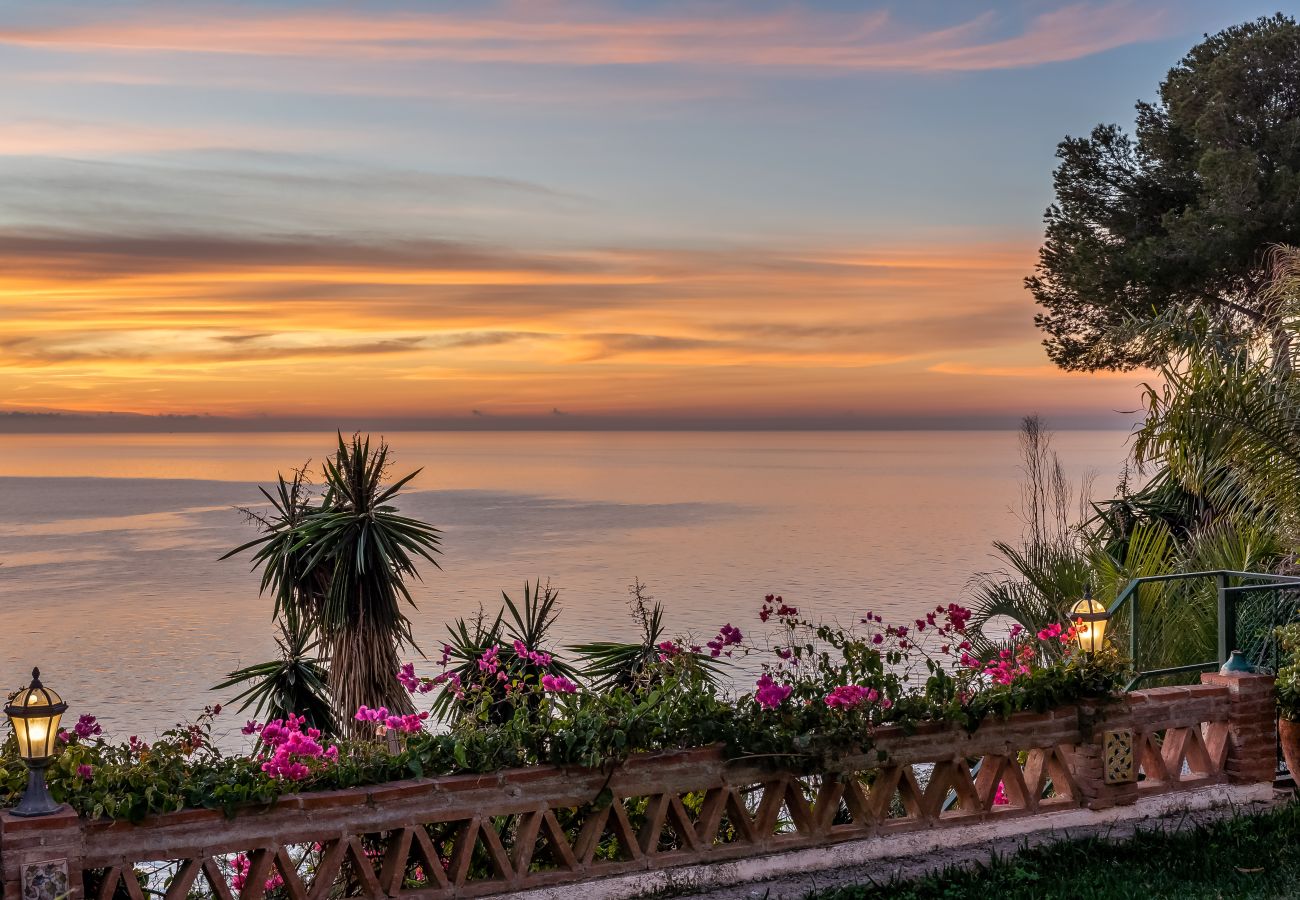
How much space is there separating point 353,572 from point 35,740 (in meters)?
7.84

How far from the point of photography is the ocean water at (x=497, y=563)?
31.5m

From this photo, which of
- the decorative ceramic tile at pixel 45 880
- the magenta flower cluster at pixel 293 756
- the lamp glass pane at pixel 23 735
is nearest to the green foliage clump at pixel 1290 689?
the magenta flower cluster at pixel 293 756

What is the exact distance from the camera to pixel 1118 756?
240 inches

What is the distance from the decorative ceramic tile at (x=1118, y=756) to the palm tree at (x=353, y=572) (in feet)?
24.5

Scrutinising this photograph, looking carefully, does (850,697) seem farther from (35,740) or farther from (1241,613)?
(1241,613)

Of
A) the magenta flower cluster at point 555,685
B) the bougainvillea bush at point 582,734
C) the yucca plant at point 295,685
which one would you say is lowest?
the yucca plant at point 295,685

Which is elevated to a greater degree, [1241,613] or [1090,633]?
[1090,633]

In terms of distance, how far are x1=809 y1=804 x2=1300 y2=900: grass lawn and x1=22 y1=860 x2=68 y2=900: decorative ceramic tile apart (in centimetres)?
276

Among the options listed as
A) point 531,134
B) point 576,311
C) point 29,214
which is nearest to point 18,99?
point 29,214

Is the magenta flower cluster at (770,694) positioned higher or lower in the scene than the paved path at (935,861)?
higher

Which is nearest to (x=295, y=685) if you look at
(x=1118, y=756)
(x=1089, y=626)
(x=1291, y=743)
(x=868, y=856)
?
(x=868, y=856)

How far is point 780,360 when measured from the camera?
9038 centimetres

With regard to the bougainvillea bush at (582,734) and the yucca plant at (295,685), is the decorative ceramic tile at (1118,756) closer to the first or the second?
the bougainvillea bush at (582,734)

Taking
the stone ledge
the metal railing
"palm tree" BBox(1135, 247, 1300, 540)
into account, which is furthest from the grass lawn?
"palm tree" BBox(1135, 247, 1300, 540)
